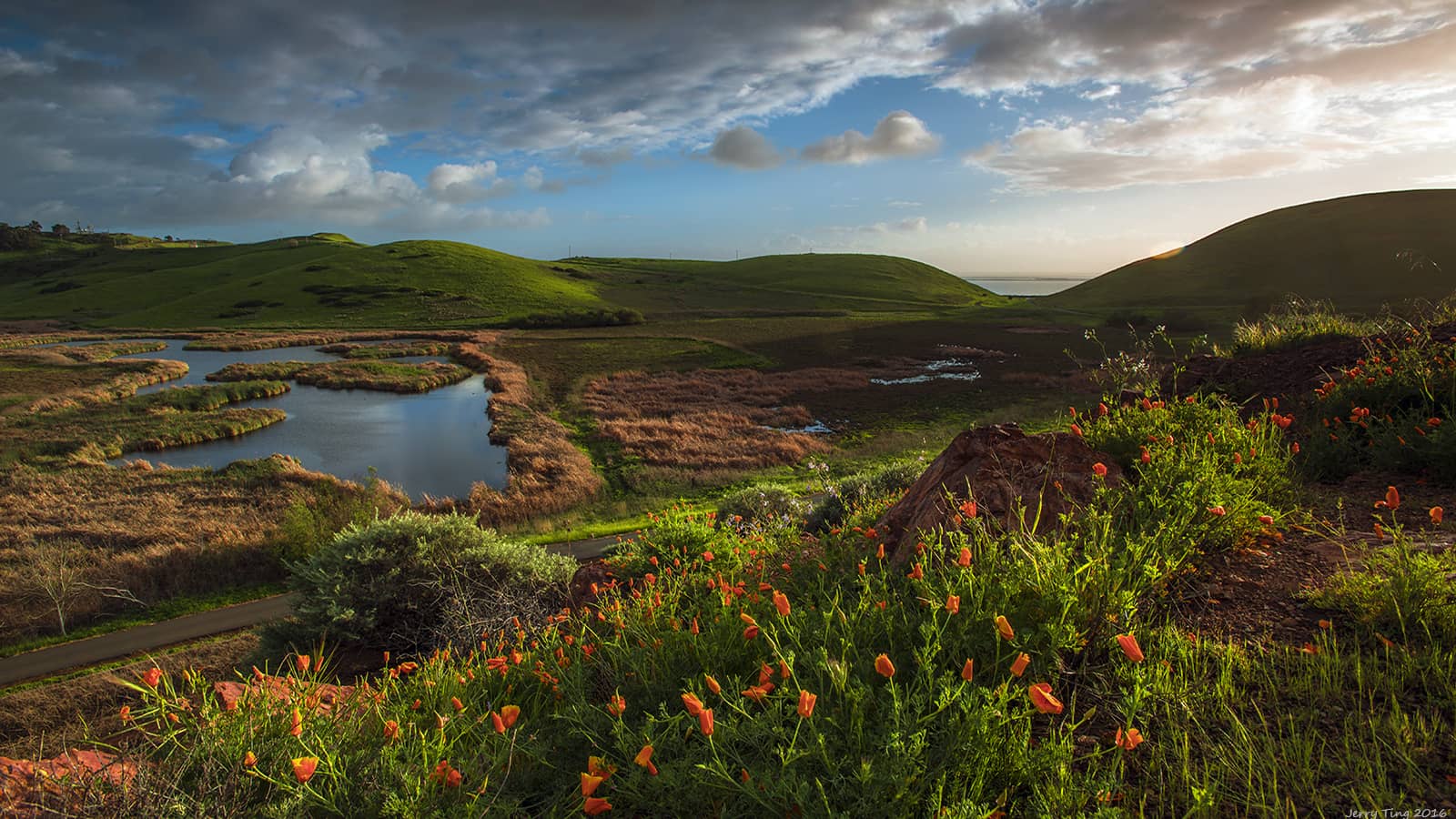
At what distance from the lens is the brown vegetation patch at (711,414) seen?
2950cm

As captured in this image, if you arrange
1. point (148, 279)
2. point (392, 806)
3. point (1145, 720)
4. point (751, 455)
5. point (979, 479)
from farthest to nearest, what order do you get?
point (148, 279) → point (751, 455) → point (979, 479) → point (1145, 720) → point (392, 806)

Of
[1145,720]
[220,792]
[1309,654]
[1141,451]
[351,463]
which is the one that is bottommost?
[351,463]

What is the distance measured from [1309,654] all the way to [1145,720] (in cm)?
96

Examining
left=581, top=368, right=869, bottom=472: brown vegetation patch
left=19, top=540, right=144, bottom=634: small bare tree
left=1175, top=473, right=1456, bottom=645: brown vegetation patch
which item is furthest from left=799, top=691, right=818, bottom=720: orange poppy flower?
left=581, top=368, right=869, bottom=472: brown vegetation patch

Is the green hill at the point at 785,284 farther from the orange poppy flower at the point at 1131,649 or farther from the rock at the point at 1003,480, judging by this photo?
the orange poppy flower at the point at 1131,649

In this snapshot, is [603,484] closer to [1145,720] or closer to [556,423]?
[556,423]

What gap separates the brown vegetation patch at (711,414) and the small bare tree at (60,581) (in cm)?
1778

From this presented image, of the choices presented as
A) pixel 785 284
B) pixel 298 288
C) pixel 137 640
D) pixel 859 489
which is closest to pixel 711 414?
pixel 859 489

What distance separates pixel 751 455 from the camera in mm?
29141

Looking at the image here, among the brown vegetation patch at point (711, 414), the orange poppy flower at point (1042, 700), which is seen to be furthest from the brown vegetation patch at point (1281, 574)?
the brown vegetation patch at point (711, 414)

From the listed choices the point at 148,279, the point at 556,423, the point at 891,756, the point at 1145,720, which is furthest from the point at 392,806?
the point at 148,279

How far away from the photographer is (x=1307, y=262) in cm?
8950

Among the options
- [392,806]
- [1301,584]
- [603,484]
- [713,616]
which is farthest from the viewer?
[603,484]

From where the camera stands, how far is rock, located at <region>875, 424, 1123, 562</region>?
15.8 feet
